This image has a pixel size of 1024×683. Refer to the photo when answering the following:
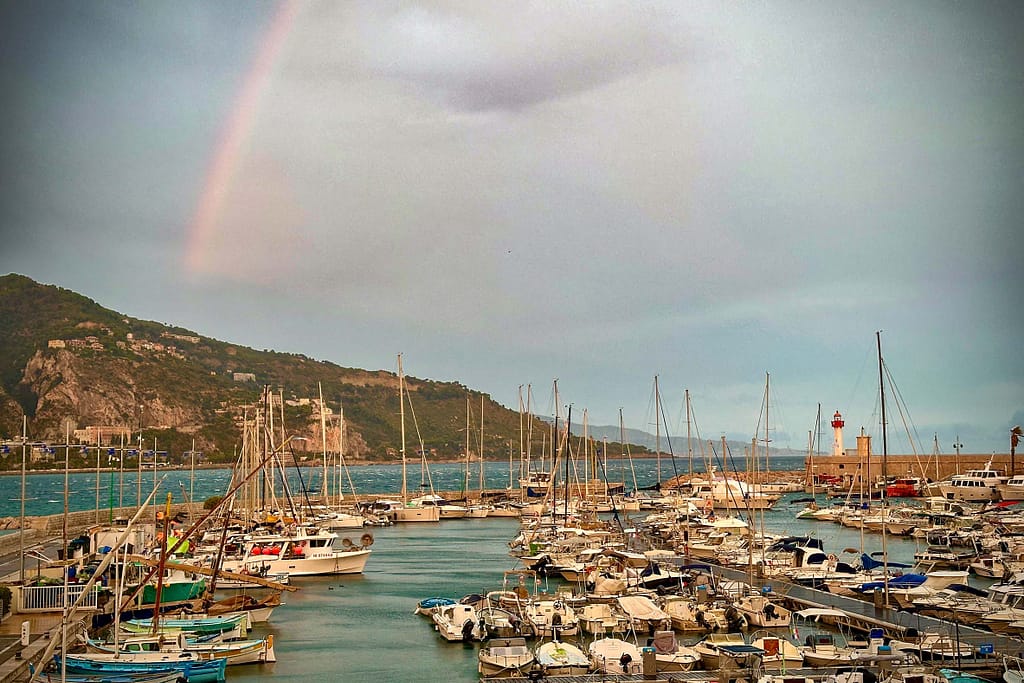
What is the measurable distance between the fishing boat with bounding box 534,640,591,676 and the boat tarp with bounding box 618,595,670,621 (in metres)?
5.40

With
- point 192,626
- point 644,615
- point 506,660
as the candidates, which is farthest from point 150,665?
point 644,615

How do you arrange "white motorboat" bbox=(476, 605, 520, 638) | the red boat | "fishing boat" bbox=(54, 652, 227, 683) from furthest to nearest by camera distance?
the red boat → "white motorboat" bbox=(476, 605, 520, 638) → "fishing boat" bbox=(54, 652, 227, 683)

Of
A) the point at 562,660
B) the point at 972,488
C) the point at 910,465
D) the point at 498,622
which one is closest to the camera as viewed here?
the point at 562,660

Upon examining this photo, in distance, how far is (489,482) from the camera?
157125 millimetres

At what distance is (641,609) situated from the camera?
31.6 m

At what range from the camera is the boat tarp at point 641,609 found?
102ft

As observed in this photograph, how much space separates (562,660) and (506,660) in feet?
4.62

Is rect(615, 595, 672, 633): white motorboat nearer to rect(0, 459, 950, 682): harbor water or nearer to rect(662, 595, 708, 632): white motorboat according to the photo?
rect(662, 595, 708, 632): white motorboat

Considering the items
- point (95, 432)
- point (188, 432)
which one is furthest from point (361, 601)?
point (188, 432)

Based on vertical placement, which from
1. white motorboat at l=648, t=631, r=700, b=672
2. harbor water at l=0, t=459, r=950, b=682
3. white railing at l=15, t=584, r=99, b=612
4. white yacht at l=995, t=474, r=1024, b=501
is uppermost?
white railing at l=15, t=584, r=99, b=612

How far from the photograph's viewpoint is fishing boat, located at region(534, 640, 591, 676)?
24812 mm

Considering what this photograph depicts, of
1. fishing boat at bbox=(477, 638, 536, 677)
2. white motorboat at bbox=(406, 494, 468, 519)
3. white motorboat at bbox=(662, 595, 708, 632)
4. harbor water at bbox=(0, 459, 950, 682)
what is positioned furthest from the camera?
white motorboat at bbox=(406, 494, 468, 519)

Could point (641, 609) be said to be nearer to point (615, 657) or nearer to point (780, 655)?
point (615, 657)

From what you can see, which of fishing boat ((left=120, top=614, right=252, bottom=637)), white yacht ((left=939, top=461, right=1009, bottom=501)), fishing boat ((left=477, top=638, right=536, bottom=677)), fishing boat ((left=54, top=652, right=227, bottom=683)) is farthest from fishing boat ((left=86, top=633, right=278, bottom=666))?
white yacht ((left=939, top=461, right=1009, bottom=501))
